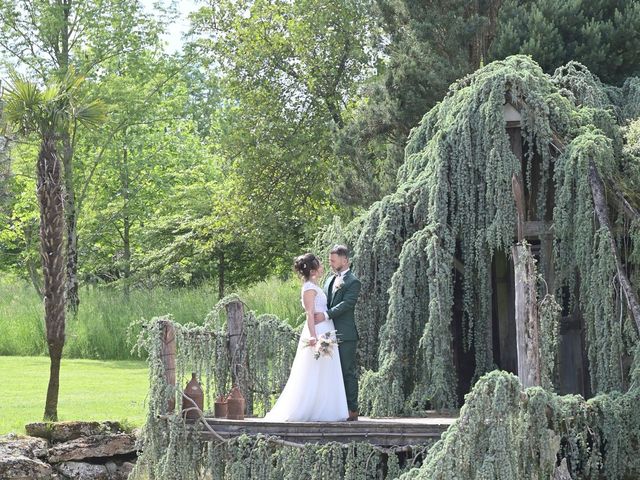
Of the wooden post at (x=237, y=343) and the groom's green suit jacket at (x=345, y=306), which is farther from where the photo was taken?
the wooden post at (x=237, y=343)

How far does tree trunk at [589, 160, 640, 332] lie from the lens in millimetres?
11312

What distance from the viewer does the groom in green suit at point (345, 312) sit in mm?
10961

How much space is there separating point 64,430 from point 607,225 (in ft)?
22.5

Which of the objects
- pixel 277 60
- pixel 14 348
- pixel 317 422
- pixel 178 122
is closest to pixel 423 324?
pixel 317 422

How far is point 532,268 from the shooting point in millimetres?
9555

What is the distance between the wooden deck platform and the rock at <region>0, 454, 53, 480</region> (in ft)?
12.3

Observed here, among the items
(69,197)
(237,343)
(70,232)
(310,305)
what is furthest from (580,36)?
(70,232)

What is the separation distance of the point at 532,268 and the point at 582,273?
2.33m

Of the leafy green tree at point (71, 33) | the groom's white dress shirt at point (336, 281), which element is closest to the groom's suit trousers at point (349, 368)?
the groom's white dress shirt at point (336, 281)

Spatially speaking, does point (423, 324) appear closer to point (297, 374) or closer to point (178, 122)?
point (297, 374)

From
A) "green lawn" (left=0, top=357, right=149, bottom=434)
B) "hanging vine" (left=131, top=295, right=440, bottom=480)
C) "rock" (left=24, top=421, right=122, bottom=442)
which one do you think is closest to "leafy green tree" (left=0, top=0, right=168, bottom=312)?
"green lawn" (left=0, top=357, right=149, bottom=434)

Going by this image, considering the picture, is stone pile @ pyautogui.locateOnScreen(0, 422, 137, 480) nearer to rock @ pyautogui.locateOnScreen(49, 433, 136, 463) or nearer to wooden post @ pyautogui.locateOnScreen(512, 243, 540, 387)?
rock @ pyautogui.locateOnScreen(49, 433, 136, 463)

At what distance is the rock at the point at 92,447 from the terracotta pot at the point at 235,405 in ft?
10.9

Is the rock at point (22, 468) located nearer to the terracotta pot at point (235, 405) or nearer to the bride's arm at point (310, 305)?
the terracotta pot at point (235, 405)
